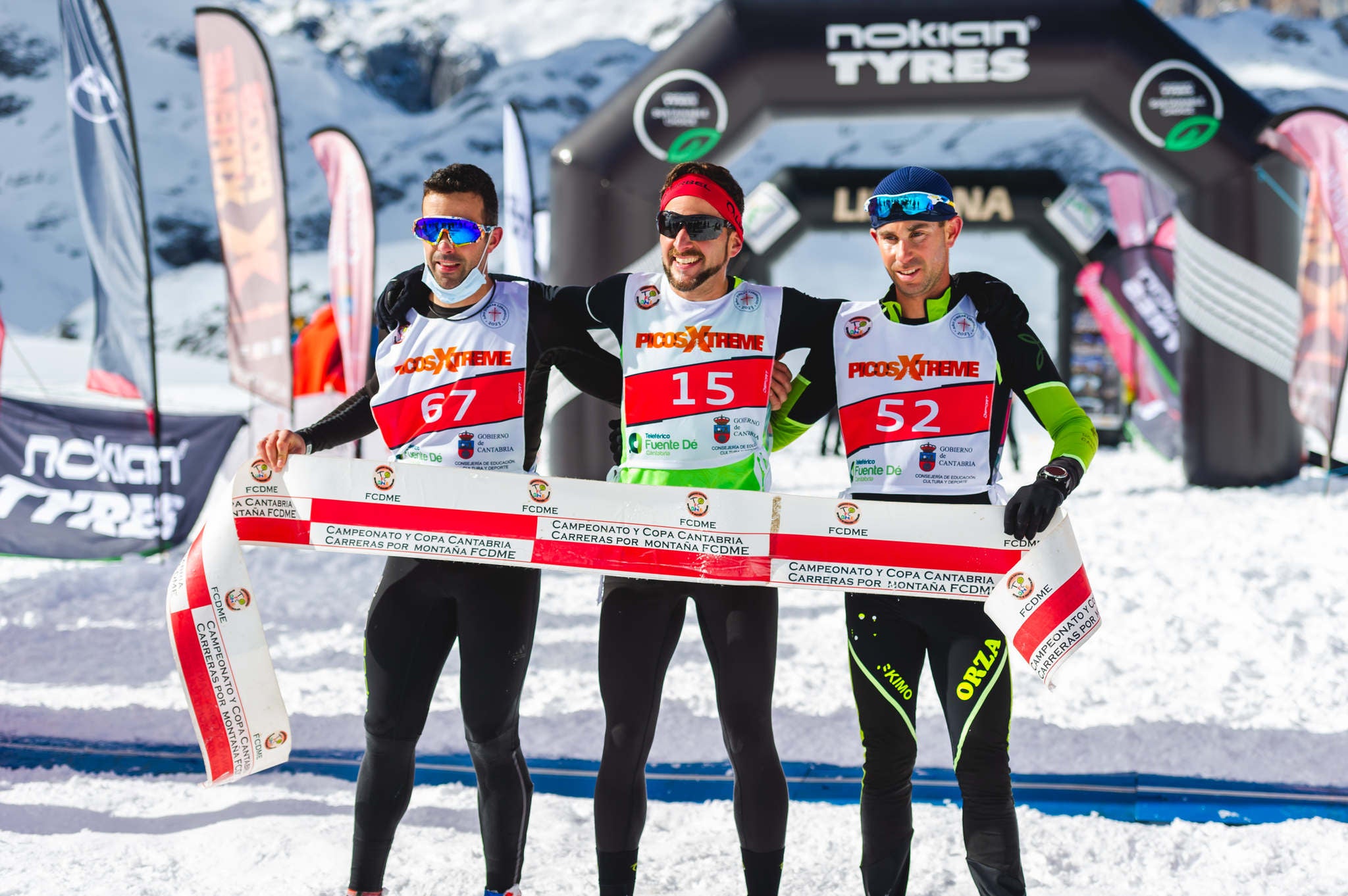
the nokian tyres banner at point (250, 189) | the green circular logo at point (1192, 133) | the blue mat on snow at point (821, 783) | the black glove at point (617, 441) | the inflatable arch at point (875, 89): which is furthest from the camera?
the green circular logo at point (1192, 133)

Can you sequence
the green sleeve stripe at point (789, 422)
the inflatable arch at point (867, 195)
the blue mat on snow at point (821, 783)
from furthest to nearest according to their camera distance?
the inflatable arch at point (867, 195) → the blue mat on snow at point (821, 783) → the green sleeve stripe at point (789, 422)

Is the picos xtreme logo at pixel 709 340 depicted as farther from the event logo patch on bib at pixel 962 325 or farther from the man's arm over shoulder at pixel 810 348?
the event logo patch on bib at pixel 962 325

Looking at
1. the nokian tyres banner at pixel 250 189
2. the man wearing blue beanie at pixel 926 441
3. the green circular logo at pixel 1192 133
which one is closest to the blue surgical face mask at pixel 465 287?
the man wearing blue beanie at pixel 926 441

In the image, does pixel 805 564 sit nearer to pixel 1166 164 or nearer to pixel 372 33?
pixel 1166 164

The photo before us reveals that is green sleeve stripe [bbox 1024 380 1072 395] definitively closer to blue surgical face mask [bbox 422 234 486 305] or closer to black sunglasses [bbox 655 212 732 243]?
black sunglasses [bbox 655 212 732 243]

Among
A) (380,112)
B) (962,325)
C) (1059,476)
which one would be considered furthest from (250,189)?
(380,112)

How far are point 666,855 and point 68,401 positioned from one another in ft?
20.1

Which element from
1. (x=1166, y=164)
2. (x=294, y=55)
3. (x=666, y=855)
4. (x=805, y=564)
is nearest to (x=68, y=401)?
(x=666, y=855)

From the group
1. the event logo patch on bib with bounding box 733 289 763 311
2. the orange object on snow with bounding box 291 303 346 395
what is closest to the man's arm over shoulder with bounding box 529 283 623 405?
the event logo patch on bib with bounding box 733 289 763 311

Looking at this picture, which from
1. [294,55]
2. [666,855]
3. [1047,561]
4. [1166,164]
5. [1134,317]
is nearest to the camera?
[1047,561]

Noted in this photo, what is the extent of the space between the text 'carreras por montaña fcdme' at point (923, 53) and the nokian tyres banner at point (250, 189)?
4401 millimetres

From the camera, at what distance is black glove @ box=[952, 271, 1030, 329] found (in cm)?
246

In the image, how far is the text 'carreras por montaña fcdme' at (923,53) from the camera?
8281 millimetres

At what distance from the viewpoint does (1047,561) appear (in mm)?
2393
